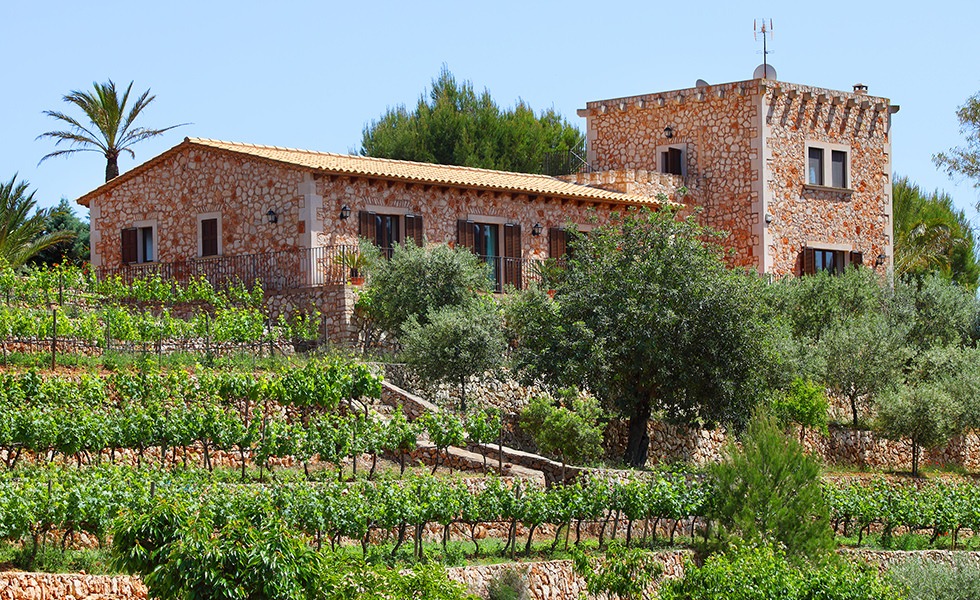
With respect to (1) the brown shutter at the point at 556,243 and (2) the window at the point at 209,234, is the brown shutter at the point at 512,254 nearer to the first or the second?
(1) the brown shutter at the point at 556,243

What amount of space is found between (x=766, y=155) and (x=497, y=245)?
7435mm

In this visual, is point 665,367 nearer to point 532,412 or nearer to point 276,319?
point 532,412

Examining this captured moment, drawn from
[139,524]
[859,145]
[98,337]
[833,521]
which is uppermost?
[859,145]

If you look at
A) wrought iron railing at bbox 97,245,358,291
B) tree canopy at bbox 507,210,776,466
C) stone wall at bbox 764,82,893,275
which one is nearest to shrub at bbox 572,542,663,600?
tree canopy at bbox 507,210,776,466

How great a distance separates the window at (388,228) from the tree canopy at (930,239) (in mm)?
14883

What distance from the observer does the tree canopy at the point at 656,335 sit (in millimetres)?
23250

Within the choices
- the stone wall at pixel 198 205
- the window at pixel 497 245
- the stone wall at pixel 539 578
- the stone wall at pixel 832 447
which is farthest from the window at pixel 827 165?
the stone wall at pixel 539 578

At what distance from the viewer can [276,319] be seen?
26875mm

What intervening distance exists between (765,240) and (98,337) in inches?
657

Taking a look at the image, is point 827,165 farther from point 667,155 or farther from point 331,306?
point 331,306

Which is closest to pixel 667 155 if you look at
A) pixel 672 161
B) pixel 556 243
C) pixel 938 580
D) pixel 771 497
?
pixel 672 161

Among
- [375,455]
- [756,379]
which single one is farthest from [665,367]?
[375,455]

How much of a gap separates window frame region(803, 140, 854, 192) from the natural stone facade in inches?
1.7

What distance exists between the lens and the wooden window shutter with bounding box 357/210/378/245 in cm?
2778
